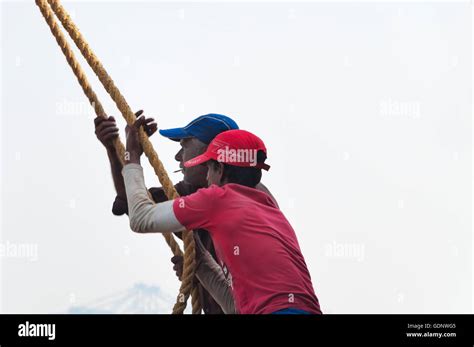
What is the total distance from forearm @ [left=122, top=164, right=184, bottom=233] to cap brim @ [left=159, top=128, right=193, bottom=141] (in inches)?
16.1

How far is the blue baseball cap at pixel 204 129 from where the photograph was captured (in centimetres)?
276

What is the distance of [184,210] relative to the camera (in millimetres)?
2273

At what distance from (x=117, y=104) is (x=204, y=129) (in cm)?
31

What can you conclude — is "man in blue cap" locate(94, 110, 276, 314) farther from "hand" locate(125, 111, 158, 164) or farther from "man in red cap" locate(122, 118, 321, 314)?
"man in red cap" locate(122, 118, 321, 314)

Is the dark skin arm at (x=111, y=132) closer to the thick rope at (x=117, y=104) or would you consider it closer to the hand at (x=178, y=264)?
the thick rope at (x=117, y=104)

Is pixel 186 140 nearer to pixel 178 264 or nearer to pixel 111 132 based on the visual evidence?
pixel 111 132

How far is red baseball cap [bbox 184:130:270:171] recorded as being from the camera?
2.41 meters

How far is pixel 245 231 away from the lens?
7.42 ft

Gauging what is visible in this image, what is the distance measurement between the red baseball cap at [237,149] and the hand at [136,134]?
22 cm

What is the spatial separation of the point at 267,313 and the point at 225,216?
298mm

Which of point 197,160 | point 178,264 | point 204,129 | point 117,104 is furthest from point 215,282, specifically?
point 117,104
